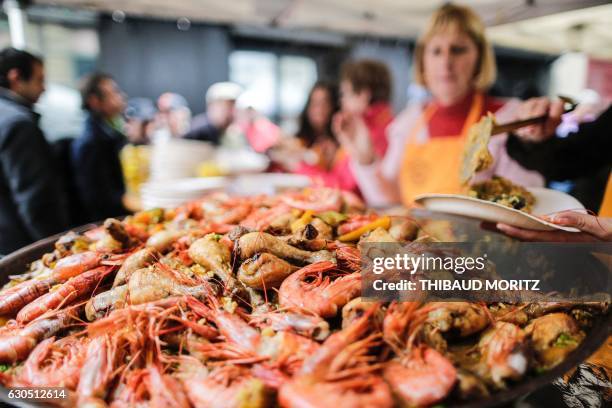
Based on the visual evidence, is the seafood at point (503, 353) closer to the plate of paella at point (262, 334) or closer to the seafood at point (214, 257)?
the plate of paella at point (262, 334)

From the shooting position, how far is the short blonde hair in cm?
310

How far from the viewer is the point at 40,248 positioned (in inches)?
77.0

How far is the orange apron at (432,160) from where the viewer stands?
337cm

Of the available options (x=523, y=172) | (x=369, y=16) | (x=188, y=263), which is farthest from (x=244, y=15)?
(x=188, y=263)

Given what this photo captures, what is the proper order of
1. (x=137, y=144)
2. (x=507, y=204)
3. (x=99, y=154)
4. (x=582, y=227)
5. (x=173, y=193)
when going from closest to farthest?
(x=582, y=227) → (x=507, y=204) → (x=173, y=193) → (x=99, y=154) → (x=137, y=144)

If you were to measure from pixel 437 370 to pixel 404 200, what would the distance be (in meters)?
2.86

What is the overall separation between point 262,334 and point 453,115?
298 centimetres

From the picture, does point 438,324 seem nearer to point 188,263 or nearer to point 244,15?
point 188,263

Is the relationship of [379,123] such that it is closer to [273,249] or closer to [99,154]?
[99,154]

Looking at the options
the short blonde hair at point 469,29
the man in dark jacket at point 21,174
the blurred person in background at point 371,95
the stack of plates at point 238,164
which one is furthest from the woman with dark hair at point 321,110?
the man in dark jacket at point 21,174

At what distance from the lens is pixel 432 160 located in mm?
3512

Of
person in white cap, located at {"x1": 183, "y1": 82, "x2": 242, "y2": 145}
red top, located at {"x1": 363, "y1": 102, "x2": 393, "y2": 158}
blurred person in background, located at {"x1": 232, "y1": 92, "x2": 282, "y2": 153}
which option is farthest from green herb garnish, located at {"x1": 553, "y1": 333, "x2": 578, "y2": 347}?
blurred person in background, located at {"x1": 232, "y1": 92, "x2": 282, "y2": 153}

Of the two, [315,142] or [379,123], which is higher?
[379,123]

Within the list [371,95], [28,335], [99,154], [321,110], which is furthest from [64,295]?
[321,110]
